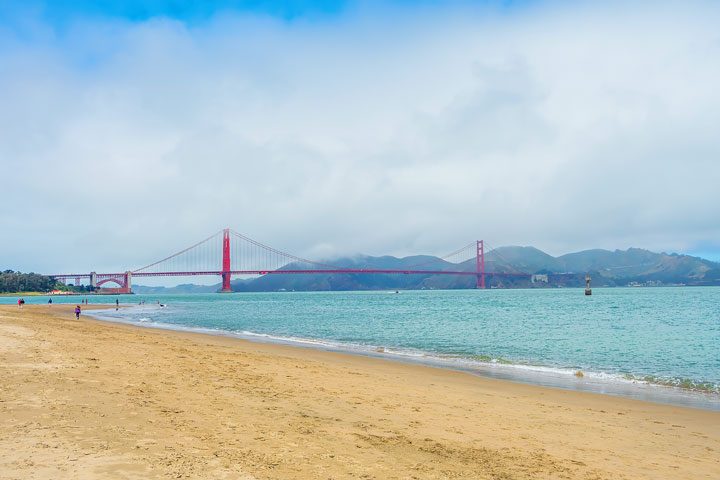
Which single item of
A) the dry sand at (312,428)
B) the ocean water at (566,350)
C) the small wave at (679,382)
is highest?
the dry sand at (312,428)

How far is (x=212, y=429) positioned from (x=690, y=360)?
59.2 feet

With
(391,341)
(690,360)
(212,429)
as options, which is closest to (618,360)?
(690,360)

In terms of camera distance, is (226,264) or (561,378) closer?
(561,378)

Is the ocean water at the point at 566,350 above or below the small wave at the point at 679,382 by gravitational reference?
below

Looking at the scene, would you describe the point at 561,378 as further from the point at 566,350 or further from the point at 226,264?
the point at 226,264

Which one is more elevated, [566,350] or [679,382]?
[679,382]

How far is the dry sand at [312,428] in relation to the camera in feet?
18.9

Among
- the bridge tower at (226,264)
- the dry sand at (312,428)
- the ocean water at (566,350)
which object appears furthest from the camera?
the bridge tower at (226,264)

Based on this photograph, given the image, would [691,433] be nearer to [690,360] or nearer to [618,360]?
[618,360]

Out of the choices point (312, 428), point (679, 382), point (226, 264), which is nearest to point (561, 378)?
point (679, 382)

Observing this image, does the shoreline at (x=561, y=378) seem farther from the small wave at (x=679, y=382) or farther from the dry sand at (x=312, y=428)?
the dry sand at (x=312, y=428)

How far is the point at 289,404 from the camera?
921 centimetres

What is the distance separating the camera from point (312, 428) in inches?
296

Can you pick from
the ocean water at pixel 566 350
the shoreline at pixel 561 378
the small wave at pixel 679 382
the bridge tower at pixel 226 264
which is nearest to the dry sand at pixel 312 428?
the shoreline at pixel 561 378
